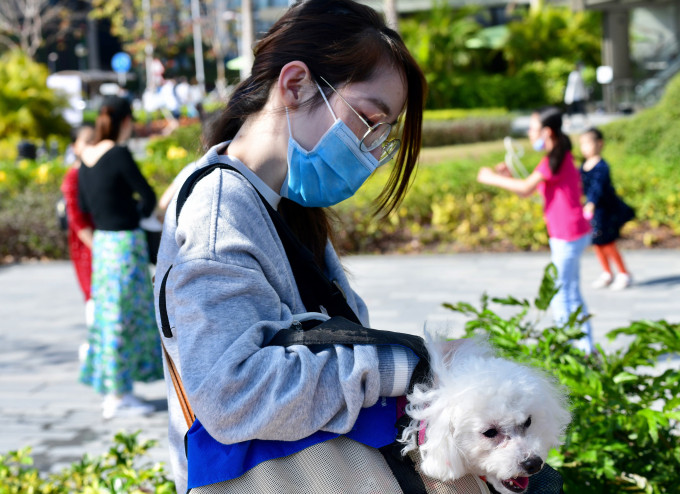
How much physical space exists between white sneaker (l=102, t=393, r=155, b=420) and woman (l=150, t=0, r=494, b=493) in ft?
12.2

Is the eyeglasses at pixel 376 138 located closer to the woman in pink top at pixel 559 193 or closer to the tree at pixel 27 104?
the woman in pink top at pixel 559 193

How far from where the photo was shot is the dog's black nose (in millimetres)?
1312

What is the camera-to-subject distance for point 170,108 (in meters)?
30.2

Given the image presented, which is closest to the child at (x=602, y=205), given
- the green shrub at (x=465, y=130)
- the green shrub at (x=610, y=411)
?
the green shrub at (x=610, y=411)

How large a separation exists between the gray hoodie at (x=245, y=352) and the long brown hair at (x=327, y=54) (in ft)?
1.00

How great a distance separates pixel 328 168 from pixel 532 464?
2.34 feet

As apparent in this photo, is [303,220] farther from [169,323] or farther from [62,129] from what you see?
[62,129]

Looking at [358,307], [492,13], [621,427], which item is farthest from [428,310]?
[492,13]

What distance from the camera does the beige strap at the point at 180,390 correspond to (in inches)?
58.1

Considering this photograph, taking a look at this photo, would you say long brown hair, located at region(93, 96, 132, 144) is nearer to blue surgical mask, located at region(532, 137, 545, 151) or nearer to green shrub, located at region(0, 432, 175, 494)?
green shrub, located at region(0, 432, 175, 494)

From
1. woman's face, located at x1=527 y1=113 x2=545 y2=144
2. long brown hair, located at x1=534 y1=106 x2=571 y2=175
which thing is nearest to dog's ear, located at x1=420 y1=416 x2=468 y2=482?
long brown hair, located at x1=534 y1=106 x2=571 y2=175

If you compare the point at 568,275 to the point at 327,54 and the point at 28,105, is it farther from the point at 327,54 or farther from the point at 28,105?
the point at 28,105

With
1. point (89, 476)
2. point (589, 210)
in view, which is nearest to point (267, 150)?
point (89, 476)

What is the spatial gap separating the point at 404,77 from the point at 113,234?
390 centimetres
